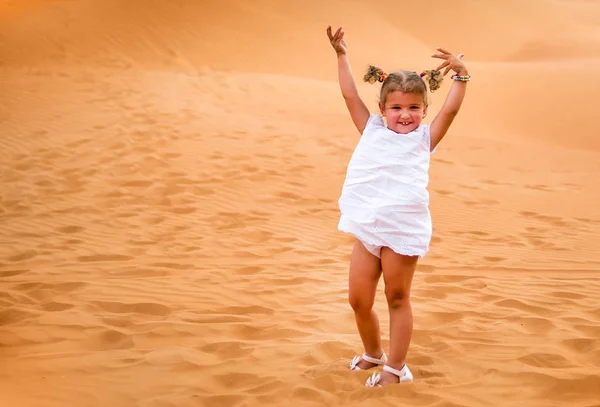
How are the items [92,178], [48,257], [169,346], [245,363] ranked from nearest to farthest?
[245,363]
[169,346]
[48,257]
[92,178]

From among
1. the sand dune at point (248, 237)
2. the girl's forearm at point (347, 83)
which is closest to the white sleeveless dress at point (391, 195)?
the girl's forearm at point (347, 83)

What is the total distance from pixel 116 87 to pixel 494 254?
10.3 meters

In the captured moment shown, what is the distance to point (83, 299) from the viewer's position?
5.30 meters

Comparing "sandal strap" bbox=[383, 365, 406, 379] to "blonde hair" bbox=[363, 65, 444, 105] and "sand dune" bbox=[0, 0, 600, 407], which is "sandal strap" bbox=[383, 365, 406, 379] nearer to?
"sand dune" bbox=[0, 0, 600, 407]

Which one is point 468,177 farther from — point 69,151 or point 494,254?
point 69,151

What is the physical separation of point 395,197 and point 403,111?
451 mm

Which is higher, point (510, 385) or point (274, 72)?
point (274, 72)

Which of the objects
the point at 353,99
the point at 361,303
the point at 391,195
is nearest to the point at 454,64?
the point at 353,99

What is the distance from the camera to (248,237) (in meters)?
7.35

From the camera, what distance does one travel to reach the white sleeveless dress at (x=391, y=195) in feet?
11.2

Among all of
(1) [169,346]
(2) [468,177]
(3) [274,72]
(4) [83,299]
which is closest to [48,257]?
(4) [83,299]

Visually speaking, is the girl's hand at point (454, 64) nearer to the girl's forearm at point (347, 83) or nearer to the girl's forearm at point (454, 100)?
the girl's forearm at point (454, 100)

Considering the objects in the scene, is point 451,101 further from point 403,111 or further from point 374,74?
point 374,74

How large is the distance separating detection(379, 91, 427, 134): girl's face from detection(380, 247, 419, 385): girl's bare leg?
2.07ft
